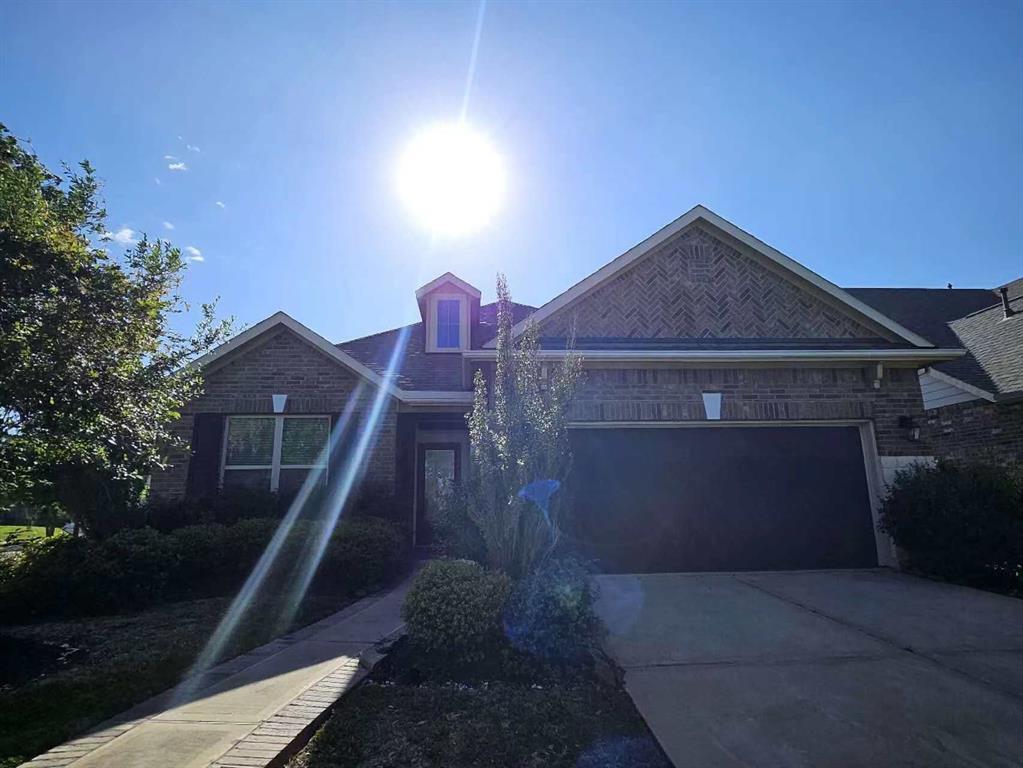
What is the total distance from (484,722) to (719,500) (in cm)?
646

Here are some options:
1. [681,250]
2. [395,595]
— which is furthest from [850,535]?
[395,595]

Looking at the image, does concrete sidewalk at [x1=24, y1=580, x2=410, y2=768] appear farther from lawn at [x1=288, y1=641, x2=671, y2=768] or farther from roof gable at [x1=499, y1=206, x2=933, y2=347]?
roof gable at [x1=499, y1=206, x2=933, y2=347]

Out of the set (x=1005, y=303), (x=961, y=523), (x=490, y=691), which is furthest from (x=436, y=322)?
(x=1005, y=303)

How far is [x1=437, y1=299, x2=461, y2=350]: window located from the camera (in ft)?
42.2

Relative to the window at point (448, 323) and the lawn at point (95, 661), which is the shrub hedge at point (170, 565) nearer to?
the lawn at point (95, 661)

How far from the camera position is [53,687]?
13.8 feet

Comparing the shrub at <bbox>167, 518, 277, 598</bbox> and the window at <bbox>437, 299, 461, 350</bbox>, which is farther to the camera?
the window at <bbox>437, 299, 461, 350</bbox>

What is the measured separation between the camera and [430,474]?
1279 cm

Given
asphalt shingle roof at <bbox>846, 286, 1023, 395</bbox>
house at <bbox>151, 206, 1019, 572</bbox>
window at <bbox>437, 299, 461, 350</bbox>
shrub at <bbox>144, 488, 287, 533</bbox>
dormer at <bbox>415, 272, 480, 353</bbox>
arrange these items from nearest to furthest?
house at <bbox>151, 206, 1019, 572</bbox> → shrub at <bbox>144, 488, 287, 533</bbox> → asphalt shingle roof at <bbox>846, 286, 1023, 395</bbox> → dormer at <bbox>415, 272, 480, 353</bbox> → window at <bbox>437, 299, 461, 350</bbox>

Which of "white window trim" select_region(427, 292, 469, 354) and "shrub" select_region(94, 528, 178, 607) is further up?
"white window trim" select_region(427, 292, 469, 354)

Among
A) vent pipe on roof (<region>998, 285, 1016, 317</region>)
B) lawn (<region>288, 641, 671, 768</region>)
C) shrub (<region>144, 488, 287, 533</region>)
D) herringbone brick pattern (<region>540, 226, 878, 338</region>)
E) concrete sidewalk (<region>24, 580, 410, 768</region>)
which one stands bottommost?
lawn (<region>288, 641, 671, 768</region>)

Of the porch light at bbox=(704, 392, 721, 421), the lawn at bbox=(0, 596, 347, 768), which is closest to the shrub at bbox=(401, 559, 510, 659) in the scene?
the lawn at bbox=(0, 596, 347, 768)

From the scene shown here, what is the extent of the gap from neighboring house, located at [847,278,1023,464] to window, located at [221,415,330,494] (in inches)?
435

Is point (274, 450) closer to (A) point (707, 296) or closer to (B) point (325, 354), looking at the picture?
(B) point (325, 354)
